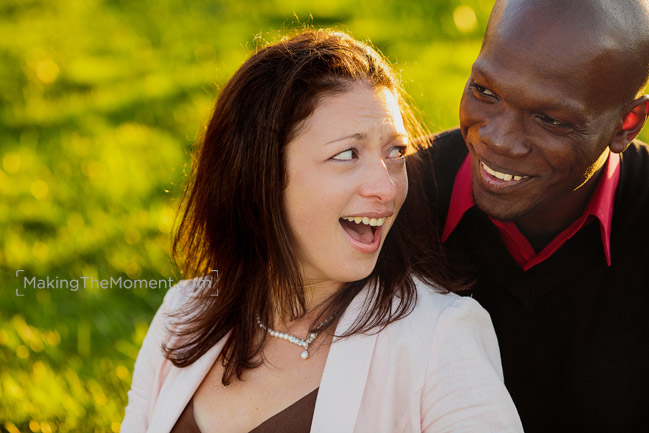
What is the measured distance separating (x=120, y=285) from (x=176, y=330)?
1.49 m

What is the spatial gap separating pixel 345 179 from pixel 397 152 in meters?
0.26

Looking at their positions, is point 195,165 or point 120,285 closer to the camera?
point 195,165

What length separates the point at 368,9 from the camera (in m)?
6.54

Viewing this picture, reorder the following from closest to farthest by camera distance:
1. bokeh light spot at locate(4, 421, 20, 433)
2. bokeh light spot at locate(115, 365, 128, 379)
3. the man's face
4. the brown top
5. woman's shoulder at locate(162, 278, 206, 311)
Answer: the man's face, the brown top, woman's shoulder at locate(162, 278, 206, 311), bokeh light spot at locate(4, 421, 20, 433), bokeh light spot at locate(115, 365, 128, 379)

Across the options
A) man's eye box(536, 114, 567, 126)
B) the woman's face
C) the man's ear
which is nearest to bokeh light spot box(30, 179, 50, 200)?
the woman's face

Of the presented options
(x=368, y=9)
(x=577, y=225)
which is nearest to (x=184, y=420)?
(x=577, y=225)

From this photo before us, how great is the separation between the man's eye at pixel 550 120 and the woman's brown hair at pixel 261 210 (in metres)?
0.48

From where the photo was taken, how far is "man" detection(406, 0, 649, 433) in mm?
2350

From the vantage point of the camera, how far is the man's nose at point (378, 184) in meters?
2.35

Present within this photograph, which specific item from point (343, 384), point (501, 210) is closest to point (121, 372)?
point (343, 384)

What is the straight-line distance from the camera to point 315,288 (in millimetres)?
2607

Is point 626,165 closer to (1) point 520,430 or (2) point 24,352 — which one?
(1) point 520,430

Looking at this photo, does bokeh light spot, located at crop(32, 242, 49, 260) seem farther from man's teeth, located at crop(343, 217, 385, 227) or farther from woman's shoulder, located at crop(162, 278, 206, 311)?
man's teeth, located at crop(343, 217, 385, 227)

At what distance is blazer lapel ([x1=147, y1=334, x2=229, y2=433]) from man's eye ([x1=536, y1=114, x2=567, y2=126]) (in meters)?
1.26
